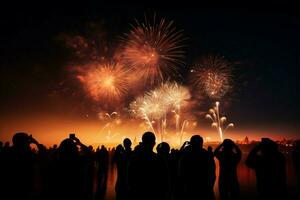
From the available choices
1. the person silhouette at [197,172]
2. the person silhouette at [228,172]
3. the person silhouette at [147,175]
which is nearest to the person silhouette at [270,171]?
the person silhouette at [197,172]

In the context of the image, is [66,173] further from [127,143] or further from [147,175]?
[127,143]

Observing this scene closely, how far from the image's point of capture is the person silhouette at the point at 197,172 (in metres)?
4.07

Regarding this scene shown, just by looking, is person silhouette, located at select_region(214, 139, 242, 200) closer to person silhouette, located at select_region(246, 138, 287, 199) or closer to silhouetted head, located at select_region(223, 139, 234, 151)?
silhouetted head, located at select_region(223, 139, 234, 151)

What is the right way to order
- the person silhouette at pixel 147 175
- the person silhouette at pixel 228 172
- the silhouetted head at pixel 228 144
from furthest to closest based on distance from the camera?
the person silhouette at pixel 228 172 → the silhouetted head at pixel 228 144 → the person silhouette at pixel 147 175

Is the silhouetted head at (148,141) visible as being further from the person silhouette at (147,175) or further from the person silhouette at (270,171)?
the person silhouette at (270,171)

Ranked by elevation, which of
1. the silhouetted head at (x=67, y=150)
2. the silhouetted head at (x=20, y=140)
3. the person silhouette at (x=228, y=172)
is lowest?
the person silhouette at (x=228, y=172)

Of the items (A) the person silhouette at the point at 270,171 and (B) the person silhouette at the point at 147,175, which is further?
(A) the person silhouette at the point at 270,171

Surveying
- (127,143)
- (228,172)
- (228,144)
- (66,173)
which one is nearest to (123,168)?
(127,143)

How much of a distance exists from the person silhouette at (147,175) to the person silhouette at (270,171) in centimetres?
221

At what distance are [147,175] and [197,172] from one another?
97 cm

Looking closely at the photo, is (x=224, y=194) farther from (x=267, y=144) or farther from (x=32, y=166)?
(x=32, y=166)

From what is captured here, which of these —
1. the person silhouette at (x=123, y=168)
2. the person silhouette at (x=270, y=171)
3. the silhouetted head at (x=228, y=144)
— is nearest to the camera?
the person silhouette at (x=270, y=171)

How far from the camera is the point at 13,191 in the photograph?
4.06m

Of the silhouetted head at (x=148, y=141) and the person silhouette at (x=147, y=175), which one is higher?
the silhouetted head at (x=148, y=141)
